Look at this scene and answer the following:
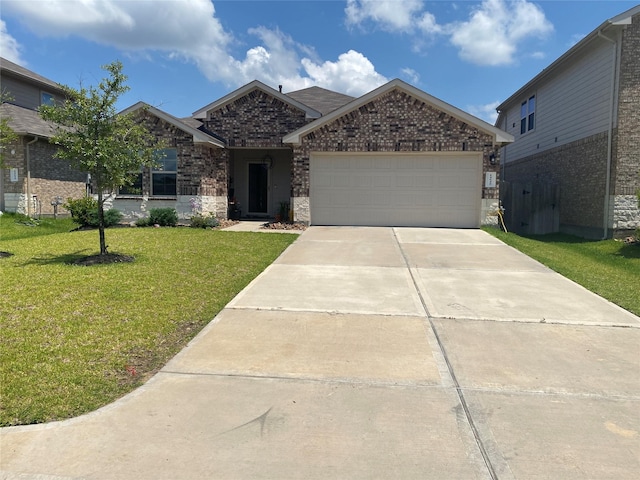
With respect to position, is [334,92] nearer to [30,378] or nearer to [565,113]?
[565,113]

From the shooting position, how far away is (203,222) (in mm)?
14969

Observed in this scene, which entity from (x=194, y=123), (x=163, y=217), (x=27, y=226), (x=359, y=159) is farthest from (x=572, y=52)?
(x=27, y=226)

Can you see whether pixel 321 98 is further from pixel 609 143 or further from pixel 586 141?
pixel 609 143

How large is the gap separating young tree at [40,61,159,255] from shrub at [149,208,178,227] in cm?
656

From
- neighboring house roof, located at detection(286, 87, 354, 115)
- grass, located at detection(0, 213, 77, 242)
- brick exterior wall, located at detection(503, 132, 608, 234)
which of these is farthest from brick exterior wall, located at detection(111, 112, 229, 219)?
brick exterior wall, located at detection(503, 132, 608, 234)

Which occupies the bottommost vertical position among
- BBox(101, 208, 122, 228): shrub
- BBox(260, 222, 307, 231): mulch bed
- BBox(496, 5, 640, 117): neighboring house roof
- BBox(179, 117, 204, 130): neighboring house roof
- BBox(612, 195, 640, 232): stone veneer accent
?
BBox(260, 222, 307, 231): mulch bed

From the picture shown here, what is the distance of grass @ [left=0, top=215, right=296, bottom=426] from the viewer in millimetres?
→ 3744

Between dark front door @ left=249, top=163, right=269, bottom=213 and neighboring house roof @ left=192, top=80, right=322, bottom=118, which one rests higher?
neighboring house roof @ left=192, top=80, right=322, bottom=118

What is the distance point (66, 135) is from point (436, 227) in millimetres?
11308

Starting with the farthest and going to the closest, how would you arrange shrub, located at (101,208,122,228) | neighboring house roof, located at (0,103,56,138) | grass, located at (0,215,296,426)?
neighboring house roof, located at (0,103,56,138), shrub, located at (101,208,122,228), grass, located at (0,215,296,426)

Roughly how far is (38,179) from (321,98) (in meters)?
12.3

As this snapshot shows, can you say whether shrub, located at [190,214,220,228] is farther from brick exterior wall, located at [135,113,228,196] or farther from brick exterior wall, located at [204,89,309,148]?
brick exterior wall, located at [204,89,309,148]

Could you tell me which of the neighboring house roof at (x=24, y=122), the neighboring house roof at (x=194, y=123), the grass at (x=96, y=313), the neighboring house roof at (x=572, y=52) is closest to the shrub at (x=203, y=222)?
the neighboring house roof at (x=194, y=123)

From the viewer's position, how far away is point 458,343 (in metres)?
5.00
